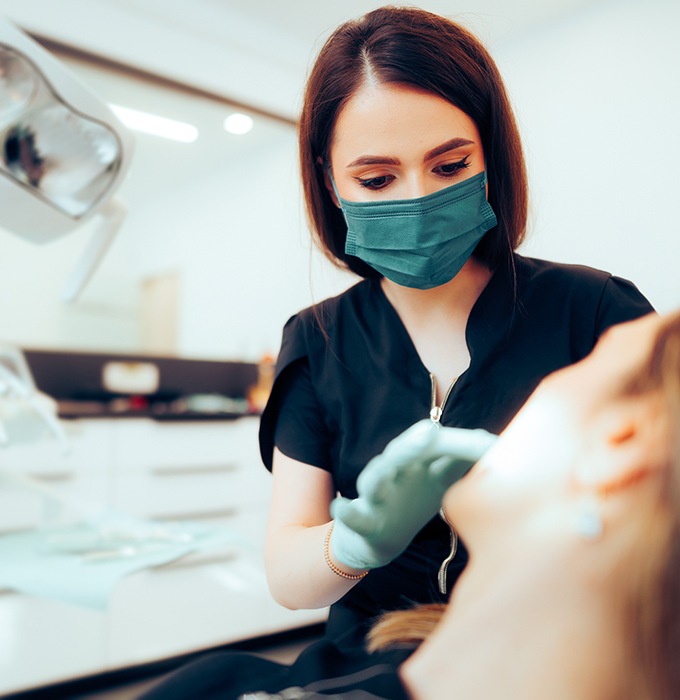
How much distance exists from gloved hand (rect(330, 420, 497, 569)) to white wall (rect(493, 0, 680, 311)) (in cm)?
27

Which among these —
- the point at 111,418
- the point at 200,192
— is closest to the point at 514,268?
the point at 111,418

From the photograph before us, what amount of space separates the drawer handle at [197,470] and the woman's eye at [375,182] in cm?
183

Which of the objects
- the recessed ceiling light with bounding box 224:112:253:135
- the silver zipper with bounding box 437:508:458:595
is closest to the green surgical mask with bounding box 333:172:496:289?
the silver zipper with bounding box 437:508:458:595

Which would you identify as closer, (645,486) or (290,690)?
(645,486)

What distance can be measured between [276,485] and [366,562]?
0.30 m

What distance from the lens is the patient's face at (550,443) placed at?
0.29 metres

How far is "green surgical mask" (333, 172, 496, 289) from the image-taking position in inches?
25.5

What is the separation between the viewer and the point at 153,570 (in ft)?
5.82

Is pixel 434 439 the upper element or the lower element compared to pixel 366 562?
upper

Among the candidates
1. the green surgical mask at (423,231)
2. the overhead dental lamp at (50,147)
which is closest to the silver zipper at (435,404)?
the green surgical mask at (423,231)

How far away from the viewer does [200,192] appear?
9.46 feet

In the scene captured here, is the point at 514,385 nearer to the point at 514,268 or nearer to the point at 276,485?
the point at 514,268

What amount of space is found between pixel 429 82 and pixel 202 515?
2047mm

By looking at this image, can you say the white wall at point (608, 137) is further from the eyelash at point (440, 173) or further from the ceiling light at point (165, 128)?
the ceiling light at point (165, 128)
